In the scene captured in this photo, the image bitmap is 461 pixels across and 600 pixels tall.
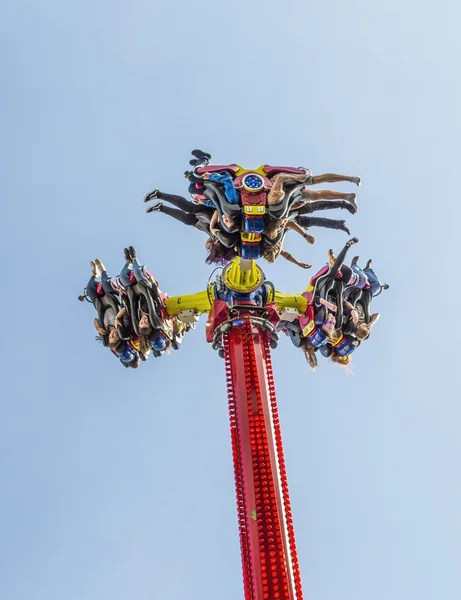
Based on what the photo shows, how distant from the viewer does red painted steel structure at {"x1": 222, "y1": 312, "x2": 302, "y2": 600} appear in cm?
957

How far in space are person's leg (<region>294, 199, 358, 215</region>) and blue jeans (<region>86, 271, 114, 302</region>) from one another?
4.04 metres

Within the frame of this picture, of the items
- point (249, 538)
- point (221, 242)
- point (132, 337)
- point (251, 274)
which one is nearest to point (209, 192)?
point (221, 242)

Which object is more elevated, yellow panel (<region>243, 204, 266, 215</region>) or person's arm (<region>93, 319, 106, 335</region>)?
yellow panel (<region>243, 204, 266, 215</region>)

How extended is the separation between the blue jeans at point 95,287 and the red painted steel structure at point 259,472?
2.61m

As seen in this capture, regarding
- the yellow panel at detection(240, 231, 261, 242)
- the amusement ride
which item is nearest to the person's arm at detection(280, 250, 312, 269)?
the amusement ride

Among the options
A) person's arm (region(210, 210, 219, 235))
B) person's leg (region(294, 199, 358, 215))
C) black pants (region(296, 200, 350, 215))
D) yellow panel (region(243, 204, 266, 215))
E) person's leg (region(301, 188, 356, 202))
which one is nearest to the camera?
yellow panel (region(243, 204, 266, 215))

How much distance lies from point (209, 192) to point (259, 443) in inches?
170

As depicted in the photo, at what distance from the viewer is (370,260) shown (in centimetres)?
1401

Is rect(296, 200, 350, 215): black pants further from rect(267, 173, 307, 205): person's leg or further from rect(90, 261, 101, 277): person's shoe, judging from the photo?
rect(90, 261, 101, 277): person's shoe

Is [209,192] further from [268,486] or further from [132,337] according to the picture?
[268,486]

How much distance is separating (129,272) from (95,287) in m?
1.12

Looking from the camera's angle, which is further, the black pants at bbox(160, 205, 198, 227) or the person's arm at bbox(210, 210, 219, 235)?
the black pants at bbox(160, 205, 198, 227)

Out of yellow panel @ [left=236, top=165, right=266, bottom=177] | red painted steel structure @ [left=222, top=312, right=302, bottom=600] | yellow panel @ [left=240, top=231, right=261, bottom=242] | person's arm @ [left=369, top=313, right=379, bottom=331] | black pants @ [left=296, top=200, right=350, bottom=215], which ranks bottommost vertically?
red painted steel structure @ [left=222, top=312, right=302, bottom=600]

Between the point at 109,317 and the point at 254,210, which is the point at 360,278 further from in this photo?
the point at 109,317
